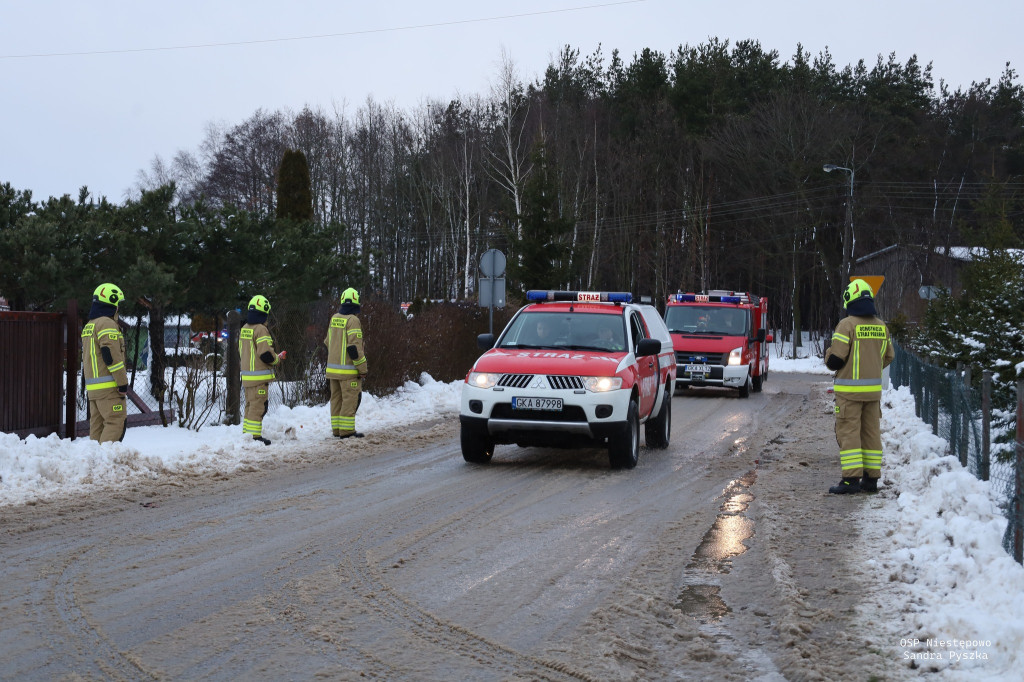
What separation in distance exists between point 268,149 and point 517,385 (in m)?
56.2

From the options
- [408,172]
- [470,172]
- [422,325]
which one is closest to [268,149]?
[408,172]

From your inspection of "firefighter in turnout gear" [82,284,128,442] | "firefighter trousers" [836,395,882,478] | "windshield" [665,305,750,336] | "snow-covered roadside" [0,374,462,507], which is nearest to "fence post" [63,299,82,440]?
"snow-covered roadside" [0,374,462,507]

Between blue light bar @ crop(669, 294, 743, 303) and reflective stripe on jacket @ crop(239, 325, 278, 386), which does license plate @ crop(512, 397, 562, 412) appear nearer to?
reflective stripe on jacket @ crop(239, 325, 278, 386)

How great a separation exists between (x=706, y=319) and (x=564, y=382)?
1334 cm

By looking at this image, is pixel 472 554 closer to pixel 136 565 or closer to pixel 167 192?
pixel 136 565

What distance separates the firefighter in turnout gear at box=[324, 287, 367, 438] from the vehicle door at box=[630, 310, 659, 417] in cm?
371

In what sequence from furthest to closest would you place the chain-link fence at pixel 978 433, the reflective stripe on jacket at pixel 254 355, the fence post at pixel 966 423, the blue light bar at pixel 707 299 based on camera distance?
the blue light bar at pixel 707 299 → the reflective stripe on jacket at pixel 254 355 → the fence post at pixel 966 423 → the chain-link fence at pixel 978 433

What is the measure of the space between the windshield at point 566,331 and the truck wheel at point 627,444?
96 centimetres

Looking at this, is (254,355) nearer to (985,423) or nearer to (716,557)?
(716,557)

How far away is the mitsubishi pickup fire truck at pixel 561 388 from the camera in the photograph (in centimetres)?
1103

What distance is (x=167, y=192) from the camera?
18.0 metres

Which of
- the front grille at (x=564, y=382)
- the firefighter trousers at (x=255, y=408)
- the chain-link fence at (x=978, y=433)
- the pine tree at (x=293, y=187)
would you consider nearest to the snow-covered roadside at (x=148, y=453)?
the firefighter trousers at (x=255, y=408)

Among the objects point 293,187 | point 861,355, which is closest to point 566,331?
point 861,355

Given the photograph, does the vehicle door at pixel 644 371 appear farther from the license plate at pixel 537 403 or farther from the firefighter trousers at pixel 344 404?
the firefighter trousers at pixel 344 404
